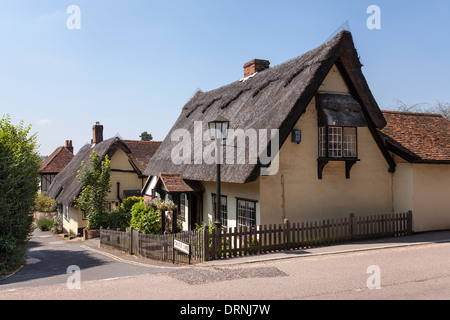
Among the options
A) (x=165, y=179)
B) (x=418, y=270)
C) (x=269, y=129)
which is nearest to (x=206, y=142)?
(x=165, y=179)

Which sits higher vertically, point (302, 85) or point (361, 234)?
point (302, 85)

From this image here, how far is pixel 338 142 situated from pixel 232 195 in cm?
472

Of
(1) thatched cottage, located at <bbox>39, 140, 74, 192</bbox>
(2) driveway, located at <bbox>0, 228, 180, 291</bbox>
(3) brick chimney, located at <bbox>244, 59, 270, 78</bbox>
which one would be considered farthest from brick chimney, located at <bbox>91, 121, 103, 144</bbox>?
(3) brick chimney, located at <bbox>244, 59, 270, 78</bbox>

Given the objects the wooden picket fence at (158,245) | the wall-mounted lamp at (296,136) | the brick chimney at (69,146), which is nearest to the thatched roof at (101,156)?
the wooden picket fence at (158,245)

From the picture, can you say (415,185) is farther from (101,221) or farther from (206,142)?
(101,221)

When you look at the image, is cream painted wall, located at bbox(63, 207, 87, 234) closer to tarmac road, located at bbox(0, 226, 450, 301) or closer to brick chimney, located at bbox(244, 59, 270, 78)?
tarmac road, located at bbox(0, 226, 450, 301)

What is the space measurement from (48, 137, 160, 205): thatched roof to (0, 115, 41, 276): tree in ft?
39.7

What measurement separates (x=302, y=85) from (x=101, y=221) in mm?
17002

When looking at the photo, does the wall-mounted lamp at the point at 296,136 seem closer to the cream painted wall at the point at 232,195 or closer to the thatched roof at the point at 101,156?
the cream painted wall at the point at 232,195

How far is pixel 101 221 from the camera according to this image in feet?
80.5

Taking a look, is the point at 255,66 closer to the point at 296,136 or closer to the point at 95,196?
the point at 296,136

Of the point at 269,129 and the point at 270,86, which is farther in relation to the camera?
the point at 270,86

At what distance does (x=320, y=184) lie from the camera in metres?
14.3
